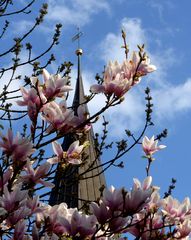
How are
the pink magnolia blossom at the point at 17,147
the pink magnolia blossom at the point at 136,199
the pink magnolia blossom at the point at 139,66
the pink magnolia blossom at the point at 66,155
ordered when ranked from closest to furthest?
1. the pink magnolia blossom at the point at 136,199
2. the pink magnolia blossom at the point at 17,147
3. the pink magnolia blossom at the point at 66,155
4. the pink magnolia blossom at the point at 139,66

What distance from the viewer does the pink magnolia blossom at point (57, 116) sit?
2.28 meters

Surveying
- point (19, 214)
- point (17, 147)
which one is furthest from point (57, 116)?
point (19, 214)

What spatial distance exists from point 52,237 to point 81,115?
0.67m

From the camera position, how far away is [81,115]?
2.43 m

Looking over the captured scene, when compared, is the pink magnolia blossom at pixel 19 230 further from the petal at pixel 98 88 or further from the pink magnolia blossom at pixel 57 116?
the petal at pixel 98 88

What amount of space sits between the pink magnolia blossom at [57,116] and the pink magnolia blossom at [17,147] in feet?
0.62

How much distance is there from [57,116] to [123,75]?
48 cm

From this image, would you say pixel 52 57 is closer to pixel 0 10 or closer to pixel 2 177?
pixel 0 10

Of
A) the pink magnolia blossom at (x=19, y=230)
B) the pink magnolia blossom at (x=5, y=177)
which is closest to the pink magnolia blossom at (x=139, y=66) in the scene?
the pink magnolia blossom at (x=5, y=177)

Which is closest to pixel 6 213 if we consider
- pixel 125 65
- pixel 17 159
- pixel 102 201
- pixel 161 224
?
pixel 17 159

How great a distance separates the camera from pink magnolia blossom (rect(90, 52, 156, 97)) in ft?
7.97

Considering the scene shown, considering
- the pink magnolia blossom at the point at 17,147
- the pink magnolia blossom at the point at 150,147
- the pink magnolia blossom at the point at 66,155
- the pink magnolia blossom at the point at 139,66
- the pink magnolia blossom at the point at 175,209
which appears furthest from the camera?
the pink magnolia blossom at the point at 150,147

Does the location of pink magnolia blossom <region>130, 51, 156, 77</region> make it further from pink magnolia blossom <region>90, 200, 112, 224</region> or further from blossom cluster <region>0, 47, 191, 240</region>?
pink magnolia blossom <region>90, 200, 112, 224</region>

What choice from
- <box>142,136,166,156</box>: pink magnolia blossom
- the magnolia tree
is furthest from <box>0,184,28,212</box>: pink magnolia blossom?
<box>142,136,166,156</box>: pink magnolia blossom
